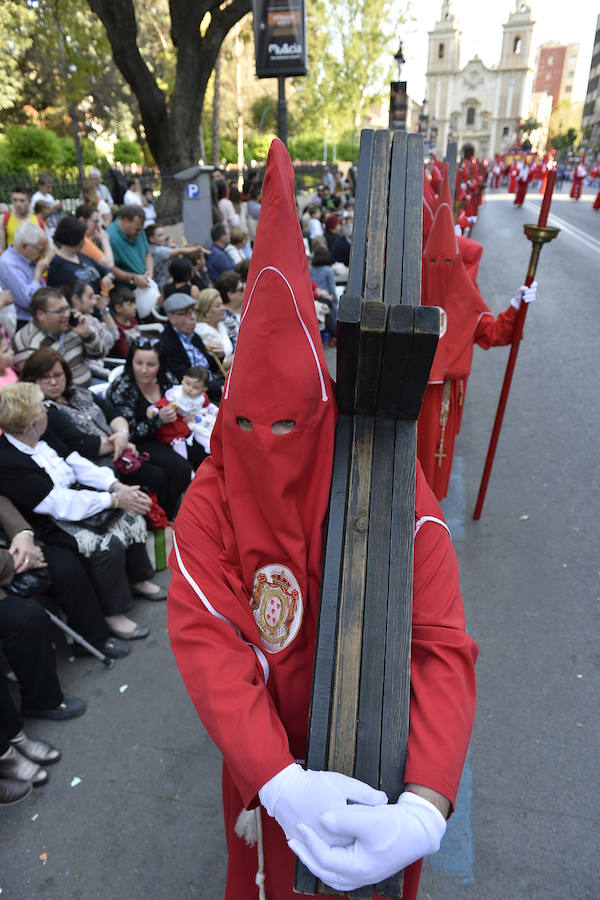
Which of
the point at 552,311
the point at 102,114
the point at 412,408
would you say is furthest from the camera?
the point at 102,114

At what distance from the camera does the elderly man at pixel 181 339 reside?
492 cm

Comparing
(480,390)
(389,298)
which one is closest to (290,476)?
(389,298)

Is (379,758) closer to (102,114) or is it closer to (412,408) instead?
(412,408)

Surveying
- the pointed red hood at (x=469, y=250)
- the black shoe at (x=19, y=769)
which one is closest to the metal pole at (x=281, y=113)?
the pointed red hood at (x=469, y=250)

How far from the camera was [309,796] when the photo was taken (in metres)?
1.18

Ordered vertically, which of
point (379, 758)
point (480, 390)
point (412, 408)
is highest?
point (412, 408)

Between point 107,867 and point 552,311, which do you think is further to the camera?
point 552,311

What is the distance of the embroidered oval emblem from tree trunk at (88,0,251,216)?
15274 millimetres

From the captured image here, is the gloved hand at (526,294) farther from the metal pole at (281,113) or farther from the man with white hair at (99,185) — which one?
the man with white hair at (99,185)

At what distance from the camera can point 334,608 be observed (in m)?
1.25

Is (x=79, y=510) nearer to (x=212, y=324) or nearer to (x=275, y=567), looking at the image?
→ (x=275, y=567)

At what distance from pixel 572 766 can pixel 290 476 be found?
92.8 inches

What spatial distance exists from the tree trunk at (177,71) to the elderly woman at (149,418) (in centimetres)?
1217

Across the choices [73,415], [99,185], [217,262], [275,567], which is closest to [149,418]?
[73,415]
